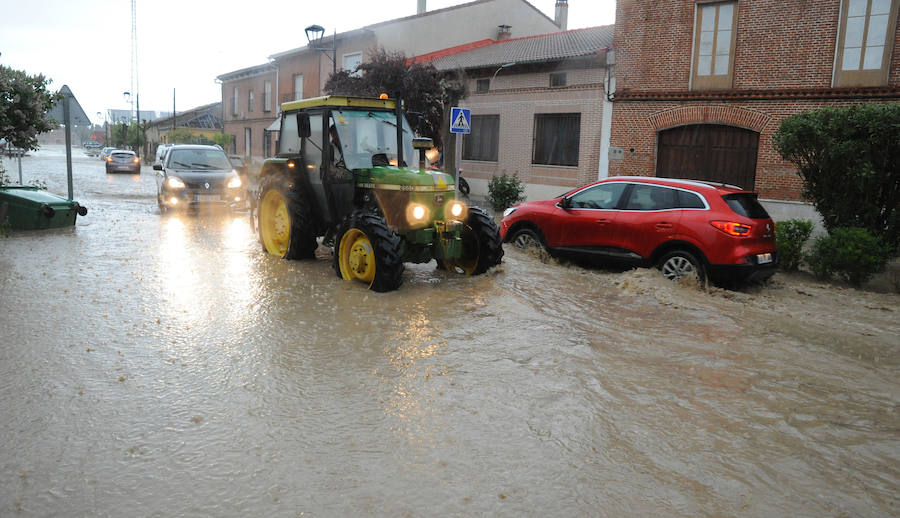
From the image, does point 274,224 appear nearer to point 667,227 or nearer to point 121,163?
point 667,227

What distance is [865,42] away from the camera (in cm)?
1378

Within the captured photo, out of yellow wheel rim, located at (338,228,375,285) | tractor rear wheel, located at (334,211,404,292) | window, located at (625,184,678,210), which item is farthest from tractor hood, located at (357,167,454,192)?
window, located at (625,184,678,210)

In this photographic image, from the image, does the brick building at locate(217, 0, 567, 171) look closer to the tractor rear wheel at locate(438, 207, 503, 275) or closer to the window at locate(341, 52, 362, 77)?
the window at locate(341, 52, 362, 77)

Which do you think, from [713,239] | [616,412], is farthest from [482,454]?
[713,239]

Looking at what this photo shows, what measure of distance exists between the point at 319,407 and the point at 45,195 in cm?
1064

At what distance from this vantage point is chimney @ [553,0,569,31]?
30.9 meters

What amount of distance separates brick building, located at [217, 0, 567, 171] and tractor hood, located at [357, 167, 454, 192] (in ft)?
48.9

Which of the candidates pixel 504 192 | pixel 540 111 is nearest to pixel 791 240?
pixel 504 192

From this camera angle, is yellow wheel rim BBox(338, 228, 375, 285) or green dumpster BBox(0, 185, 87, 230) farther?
green dumpster BBox(0, 185, 87, 230)

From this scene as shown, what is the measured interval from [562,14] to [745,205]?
82.3 feet

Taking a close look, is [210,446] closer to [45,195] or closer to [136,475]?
[136,475]

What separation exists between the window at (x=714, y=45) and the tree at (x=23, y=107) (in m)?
14.1

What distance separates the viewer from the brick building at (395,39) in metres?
27.6

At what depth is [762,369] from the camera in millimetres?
5699
